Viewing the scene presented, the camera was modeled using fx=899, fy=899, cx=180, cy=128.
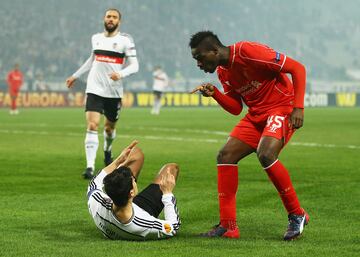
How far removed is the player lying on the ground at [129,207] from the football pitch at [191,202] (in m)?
0.11

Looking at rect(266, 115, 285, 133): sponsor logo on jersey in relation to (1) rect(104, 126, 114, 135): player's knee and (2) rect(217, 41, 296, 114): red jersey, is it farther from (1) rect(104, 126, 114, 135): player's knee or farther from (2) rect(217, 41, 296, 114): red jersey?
(1) rect(104, 126, 114, 135): player's knee

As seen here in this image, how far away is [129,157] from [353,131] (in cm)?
1831

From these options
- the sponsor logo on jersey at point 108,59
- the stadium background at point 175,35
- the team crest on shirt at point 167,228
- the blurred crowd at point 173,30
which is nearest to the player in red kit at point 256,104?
the team crest on shirt at point 167,228

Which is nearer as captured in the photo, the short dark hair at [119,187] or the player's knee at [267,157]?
the short dark hair at [119,187]

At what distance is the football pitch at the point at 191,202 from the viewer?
23.0 feet

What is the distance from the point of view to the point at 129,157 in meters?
8.64

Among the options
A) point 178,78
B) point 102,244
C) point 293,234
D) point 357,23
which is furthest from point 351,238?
point 357,23

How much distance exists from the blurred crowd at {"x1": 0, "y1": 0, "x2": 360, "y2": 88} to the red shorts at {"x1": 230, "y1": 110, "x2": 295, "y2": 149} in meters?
50.7

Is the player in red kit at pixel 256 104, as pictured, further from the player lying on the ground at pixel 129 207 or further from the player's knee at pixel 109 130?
the player's knee at pixel 109 130

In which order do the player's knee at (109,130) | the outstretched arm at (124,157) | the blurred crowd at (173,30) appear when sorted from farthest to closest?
the blurred crowd at (173,30)
the player's knee at (109,130)
the outstretched arm at (124,157)

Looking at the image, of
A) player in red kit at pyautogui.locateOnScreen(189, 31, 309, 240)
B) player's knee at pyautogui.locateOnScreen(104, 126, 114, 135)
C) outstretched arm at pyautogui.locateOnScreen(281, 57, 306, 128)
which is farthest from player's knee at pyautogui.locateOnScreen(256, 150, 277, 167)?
player's knee at pyautogui.locateOnScreen(104, 126, 114, 135)

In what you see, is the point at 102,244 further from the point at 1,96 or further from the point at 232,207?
the point at 1,96

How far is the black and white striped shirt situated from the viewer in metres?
7.21

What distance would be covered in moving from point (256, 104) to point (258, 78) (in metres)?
0.30
